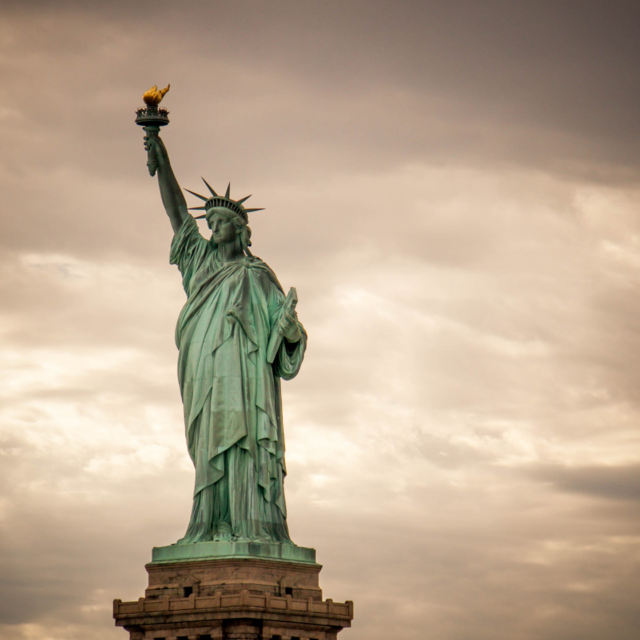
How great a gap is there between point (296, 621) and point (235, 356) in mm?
5277

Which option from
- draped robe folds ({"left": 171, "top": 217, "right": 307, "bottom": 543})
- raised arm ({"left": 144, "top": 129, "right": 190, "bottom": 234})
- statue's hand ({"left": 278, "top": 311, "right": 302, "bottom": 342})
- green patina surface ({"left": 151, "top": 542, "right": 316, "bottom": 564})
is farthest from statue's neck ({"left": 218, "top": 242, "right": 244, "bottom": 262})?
green patina surface ({"left": 151, "top": 542, "right": 316, "bottom": 564})

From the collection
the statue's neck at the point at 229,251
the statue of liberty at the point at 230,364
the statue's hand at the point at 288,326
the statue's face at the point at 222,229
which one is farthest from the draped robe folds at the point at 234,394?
the statue's face at the point at 222,229

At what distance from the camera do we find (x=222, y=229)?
95.2ft

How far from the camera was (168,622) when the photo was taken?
87.0ft

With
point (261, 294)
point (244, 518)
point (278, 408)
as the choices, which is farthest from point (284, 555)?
point (261, 294)

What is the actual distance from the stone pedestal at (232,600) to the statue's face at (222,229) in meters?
6.29

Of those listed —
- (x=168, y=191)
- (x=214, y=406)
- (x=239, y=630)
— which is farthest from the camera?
(x=168, y=191)

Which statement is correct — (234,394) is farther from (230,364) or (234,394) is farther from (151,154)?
(151,154)

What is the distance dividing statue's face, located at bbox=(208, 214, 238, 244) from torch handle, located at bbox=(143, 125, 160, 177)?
164 centimetres

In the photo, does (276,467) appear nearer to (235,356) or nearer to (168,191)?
(235,356)

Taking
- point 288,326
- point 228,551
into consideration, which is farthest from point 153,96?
point 228,551

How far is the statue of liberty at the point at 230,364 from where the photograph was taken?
27.5 metres

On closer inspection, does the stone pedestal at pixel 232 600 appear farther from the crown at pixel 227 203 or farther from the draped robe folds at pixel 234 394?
the crown at pixel 227 203

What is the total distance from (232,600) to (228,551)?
3.37 feet
